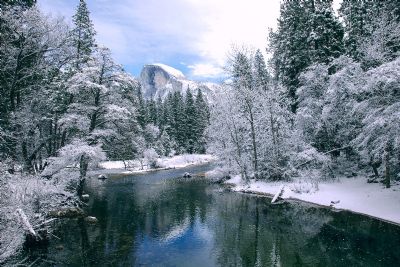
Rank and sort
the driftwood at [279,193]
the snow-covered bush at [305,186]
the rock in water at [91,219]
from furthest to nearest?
the snow-covered bush at [305,186] < the driftwood at [279,193] < the rock in water at [91,219]

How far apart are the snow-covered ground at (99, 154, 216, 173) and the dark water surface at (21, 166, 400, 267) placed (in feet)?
113

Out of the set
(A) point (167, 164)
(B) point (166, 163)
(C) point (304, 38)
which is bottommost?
(A) point (167, 164)

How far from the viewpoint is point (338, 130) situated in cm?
3159

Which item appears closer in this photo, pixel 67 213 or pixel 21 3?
pixel 21 3

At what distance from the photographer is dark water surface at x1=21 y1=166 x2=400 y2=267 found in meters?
16.4

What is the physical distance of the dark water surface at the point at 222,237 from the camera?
16.4m

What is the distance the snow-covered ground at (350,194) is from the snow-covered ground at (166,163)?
1314 inches

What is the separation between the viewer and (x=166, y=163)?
69.2 metres

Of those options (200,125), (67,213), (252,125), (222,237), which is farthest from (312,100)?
(200,125)

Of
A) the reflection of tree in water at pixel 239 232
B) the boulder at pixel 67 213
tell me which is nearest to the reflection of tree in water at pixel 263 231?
the reflection of tree in water at pixel 239 232

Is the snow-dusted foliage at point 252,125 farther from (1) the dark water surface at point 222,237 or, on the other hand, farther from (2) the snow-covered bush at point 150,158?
(2) the snow-covered bush at point 150,158

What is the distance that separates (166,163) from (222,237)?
49.8 meters

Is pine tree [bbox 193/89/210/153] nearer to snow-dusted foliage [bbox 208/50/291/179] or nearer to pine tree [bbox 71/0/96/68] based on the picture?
snow-dusted foliage [bbox 208/50/291/179]

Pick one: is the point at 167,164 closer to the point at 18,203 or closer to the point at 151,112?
the point at 151,112
